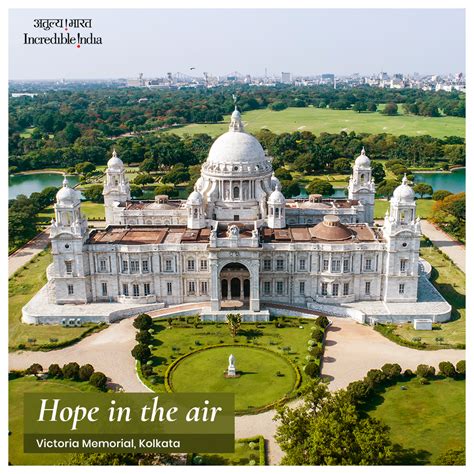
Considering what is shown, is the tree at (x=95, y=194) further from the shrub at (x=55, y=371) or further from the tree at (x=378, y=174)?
the shrub at (x=55, y=371)

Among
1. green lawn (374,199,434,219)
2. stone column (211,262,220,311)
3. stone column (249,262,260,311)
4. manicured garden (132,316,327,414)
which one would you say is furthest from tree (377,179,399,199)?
stone column (211,262,220,311)

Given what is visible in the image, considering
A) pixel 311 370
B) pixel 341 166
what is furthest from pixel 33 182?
pixel 311 370

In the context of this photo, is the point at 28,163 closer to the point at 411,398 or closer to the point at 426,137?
the point at 426,137

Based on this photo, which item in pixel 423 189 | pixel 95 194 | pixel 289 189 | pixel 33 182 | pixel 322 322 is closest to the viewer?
pixel 322 322

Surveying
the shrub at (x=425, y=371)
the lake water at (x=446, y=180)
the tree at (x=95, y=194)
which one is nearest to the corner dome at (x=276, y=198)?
the shrub at (x=425, y=371)

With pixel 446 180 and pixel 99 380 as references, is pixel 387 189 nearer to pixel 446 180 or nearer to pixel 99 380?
pixel 446 180

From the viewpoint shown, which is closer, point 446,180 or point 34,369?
point 34,369
